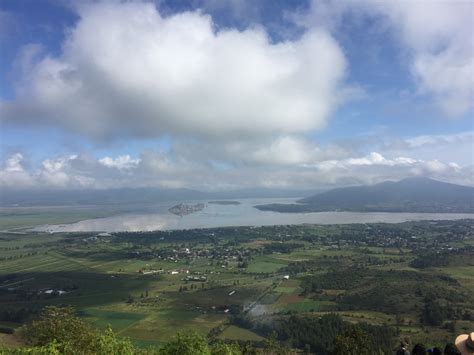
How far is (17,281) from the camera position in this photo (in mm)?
68250

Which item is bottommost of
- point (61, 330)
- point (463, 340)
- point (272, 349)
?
point (272, 349)

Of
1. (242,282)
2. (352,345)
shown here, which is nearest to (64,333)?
(352,345)

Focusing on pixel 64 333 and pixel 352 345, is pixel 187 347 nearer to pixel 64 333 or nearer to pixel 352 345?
pixel 64 333

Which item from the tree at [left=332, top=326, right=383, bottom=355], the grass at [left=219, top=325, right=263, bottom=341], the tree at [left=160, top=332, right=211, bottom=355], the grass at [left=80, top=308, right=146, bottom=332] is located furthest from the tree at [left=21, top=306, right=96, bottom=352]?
the grass at [left=80, top=308, right=146, bottom=332]

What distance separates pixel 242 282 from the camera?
65.0 metres

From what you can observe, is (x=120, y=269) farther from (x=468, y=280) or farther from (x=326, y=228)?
(x=326, y=228)

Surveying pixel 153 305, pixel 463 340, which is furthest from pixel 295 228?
pixel 463 340

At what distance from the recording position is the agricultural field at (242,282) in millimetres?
44500

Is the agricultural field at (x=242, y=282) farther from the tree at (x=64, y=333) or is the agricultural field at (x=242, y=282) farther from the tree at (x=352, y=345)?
the tree at (x=352, y=345)

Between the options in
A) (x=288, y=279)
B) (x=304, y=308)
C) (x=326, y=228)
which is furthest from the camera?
(x=326, y=228)

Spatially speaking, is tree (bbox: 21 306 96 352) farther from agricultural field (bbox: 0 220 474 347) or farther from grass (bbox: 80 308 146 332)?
grass (bbox: 80 308 146 332)

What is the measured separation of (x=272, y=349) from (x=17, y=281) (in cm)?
5921

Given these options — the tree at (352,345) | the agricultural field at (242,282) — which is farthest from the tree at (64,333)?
the tree at (352,345)

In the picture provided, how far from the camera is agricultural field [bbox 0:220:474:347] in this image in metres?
44.5
